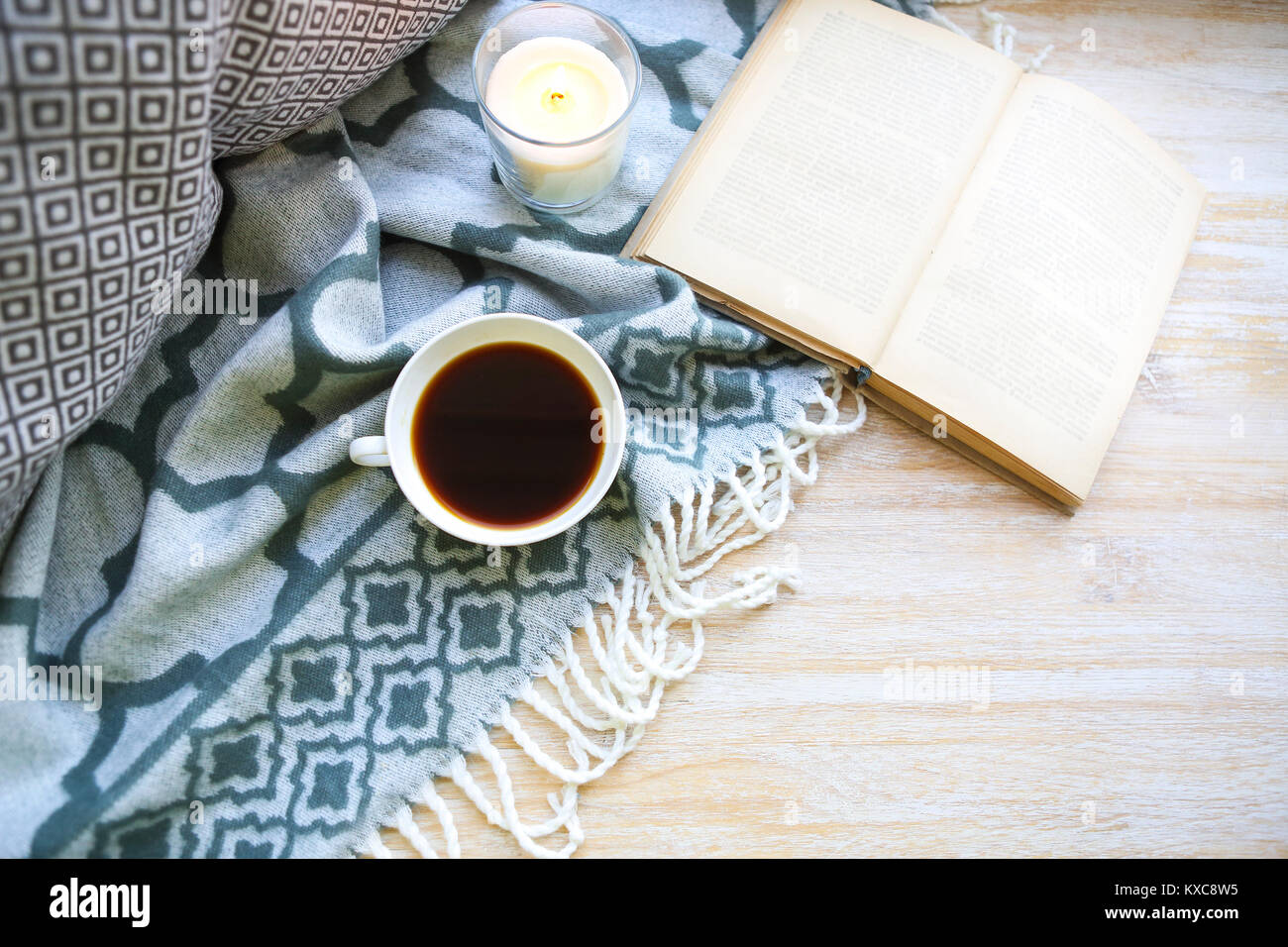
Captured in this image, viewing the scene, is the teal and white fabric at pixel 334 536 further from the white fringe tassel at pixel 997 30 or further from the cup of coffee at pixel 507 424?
the white fringe tassel at pixel 997 30

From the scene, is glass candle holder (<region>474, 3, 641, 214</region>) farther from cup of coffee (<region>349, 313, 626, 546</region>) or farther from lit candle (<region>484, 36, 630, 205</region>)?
cup of coffee (<region>349, 313, 626, 546</region>)

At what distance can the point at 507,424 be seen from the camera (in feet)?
2.20

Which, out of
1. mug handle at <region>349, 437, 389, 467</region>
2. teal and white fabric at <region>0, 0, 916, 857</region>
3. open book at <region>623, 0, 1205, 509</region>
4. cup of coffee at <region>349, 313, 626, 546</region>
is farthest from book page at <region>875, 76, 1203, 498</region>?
mug handle at <region>349, 437, 389, 467</region>

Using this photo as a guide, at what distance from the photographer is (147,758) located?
63 cm

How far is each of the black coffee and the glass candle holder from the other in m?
0.14

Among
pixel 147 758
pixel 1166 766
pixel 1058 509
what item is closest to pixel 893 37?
pixel 1058 509

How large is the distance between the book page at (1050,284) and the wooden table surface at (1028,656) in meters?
0.04

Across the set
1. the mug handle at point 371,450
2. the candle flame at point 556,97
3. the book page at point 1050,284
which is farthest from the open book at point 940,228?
the mug handle at point 371,450

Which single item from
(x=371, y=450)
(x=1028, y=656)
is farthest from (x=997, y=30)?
(x=371, y=450)

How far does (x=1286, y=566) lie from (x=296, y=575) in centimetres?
81

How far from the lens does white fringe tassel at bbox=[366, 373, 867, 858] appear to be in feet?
2.15

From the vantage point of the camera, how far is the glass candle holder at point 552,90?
68cm

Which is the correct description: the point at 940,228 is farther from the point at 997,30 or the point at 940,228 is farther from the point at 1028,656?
the point at 1028,656

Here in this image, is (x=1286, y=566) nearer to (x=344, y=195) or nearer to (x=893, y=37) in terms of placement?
(x=893, y=37)
